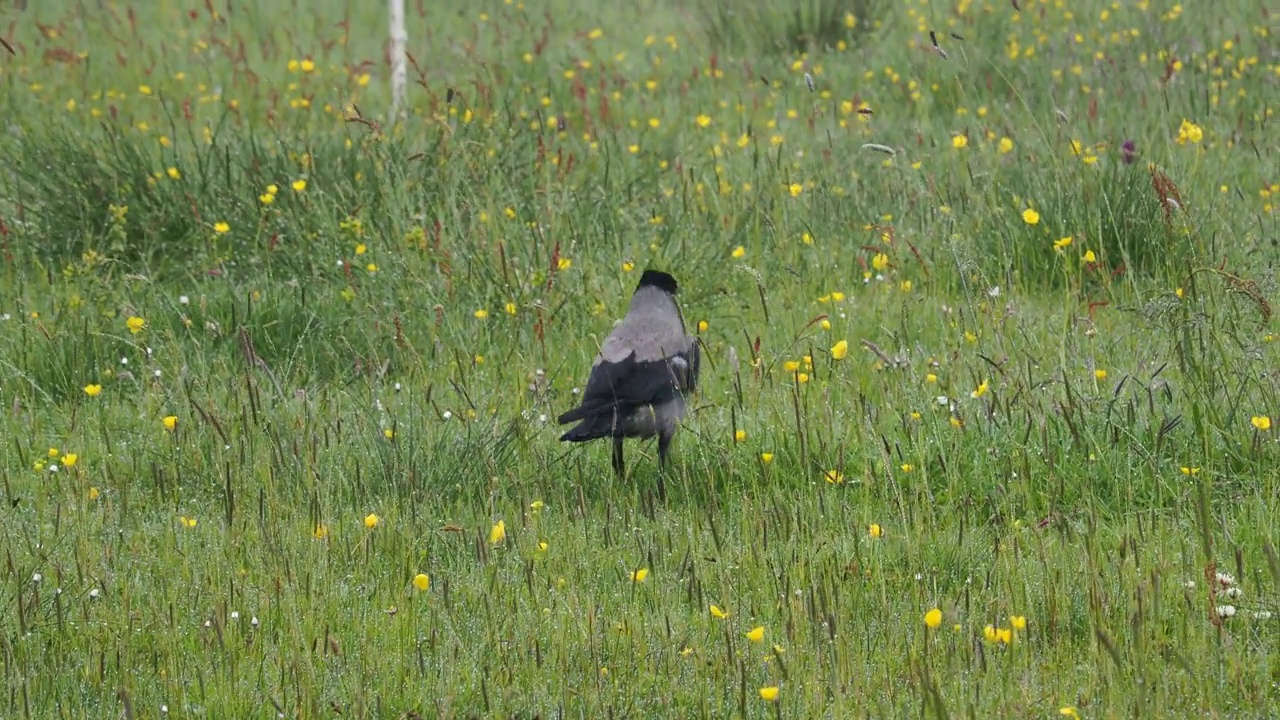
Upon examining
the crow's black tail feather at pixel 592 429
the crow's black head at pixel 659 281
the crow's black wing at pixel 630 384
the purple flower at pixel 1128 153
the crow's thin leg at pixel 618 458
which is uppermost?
the purple flower at pixel 1128 153

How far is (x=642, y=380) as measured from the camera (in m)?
4.11

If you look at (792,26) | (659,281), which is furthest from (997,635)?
(792,26)

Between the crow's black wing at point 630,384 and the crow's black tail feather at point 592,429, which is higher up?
the crow's black wing at point 630,384

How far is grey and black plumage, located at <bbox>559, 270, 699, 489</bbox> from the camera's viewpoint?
3.97m

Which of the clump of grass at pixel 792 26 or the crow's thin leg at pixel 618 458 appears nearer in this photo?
the crow's thin leg at pixel 618 458

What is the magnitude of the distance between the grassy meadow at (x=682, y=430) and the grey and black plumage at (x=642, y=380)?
0.10 metres

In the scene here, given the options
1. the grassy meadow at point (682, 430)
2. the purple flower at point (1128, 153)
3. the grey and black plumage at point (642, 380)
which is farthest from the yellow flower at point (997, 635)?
the purple flower at point (1128, 153)

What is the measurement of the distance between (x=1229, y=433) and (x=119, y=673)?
284cm

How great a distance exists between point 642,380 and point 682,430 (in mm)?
228

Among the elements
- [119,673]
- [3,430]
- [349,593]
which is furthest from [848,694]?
[3,430]

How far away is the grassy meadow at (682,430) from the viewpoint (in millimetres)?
2975

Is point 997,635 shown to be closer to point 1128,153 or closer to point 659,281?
point 659,281

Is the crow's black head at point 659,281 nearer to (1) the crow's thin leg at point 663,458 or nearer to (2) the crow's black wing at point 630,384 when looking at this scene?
(2) the crow's black wing at point 630,384

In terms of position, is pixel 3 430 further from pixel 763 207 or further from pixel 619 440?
pixel 763 207
